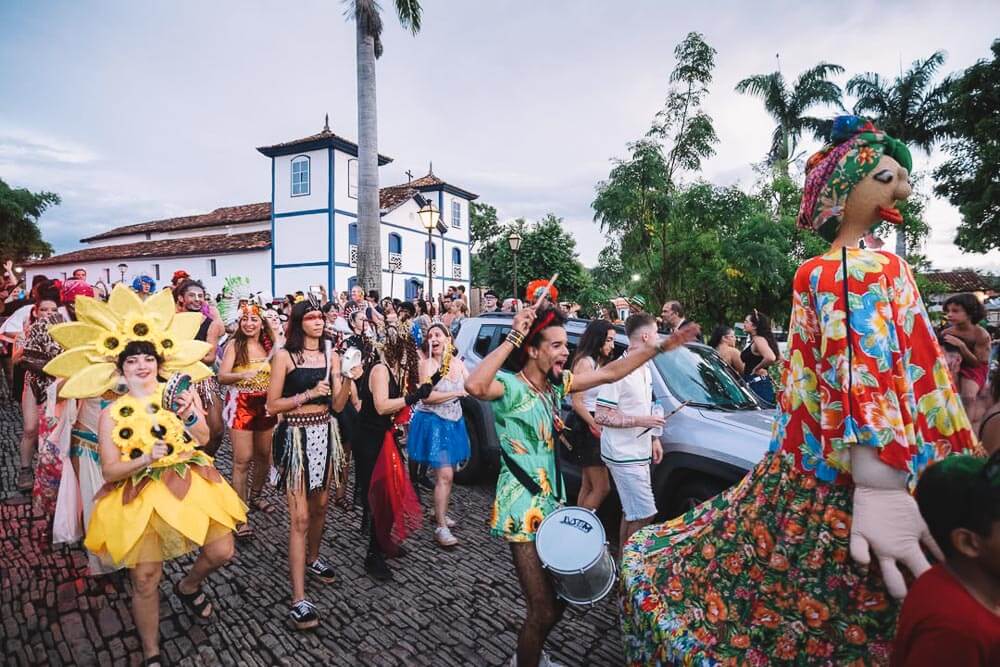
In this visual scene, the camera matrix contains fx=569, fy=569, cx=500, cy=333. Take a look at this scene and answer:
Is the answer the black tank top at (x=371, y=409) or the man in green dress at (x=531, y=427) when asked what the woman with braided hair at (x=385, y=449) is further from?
the man in green dress at (x=531, y=427)

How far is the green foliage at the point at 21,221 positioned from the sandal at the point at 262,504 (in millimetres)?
43465

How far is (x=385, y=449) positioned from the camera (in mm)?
4426

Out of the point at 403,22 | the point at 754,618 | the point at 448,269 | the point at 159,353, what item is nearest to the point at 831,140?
the point at 754,618

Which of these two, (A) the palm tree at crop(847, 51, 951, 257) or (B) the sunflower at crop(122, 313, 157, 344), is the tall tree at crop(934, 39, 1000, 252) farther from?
(B) the sunflower at crop(122, 313, 157, 344)

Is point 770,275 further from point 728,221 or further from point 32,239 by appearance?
point 32,239

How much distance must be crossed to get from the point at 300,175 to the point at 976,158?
2770 centimetres

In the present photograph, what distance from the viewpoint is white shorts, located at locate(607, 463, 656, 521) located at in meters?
4.01

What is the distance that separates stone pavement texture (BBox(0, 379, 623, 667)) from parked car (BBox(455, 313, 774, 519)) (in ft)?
3.38

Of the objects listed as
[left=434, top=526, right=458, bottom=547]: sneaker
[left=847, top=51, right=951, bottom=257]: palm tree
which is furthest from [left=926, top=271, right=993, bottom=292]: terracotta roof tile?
[left=434, top=526, right=458, bottom=547]: sneaker

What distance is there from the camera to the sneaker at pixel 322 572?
13.7ft

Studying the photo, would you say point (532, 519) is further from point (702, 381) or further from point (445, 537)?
point (702, 381)

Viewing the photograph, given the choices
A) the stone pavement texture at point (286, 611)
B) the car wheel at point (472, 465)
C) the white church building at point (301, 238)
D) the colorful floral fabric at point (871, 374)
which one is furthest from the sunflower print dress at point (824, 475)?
the white church building at point (301, 238)

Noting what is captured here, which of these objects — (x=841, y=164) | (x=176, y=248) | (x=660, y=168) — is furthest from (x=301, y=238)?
(x=841, y=164)

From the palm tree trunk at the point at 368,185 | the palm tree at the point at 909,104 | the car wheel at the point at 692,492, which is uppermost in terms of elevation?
the palm tree at the point at 909,104
